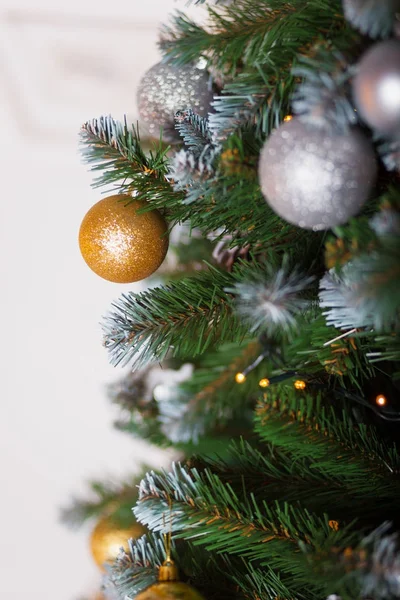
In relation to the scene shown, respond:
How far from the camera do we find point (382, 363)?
47 cm

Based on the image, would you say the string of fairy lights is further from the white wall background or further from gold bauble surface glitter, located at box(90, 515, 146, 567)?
the white wall background

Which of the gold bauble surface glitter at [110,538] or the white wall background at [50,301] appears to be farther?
the white wall background at [50,301]

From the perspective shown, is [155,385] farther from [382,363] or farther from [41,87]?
[41,87]

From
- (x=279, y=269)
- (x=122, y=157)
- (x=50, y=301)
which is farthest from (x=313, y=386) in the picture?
(x=50, y=301)

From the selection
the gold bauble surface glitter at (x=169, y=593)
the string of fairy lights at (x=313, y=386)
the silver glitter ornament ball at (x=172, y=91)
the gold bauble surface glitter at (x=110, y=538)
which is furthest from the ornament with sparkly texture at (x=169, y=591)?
the silver glitter ornament ball at (x=172, y=91)

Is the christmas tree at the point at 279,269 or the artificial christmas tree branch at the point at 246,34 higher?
the artificial christmas tree branch at the point at 246,34

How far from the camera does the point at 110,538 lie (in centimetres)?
61

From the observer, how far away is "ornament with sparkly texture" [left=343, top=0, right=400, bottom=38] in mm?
255

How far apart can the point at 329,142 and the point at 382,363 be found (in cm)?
25

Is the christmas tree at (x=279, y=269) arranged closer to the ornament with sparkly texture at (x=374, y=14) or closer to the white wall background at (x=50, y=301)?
the ornament with sparkly texture at (x=374, y=14)

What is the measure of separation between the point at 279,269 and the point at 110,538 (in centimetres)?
41

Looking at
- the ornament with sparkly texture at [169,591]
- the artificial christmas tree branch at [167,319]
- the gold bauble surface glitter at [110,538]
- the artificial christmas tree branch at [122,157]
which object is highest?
the artificial christmas tree branch at [122,157]

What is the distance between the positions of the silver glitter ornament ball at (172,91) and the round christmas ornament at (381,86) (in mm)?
227

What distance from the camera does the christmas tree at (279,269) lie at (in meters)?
0.27
